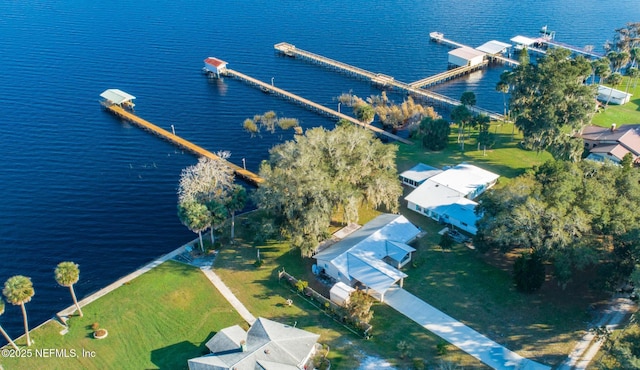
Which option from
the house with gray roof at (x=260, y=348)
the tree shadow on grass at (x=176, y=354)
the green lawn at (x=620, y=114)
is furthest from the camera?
the green lawn at (x=620, y=114)

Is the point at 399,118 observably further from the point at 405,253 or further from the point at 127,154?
the point at 127,154

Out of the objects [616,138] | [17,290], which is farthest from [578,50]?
[17,290]

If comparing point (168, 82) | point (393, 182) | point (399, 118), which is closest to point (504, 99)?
point (399, 118)

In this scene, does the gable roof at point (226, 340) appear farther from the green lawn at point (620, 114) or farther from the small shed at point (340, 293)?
the green lawn at point (620, 114)

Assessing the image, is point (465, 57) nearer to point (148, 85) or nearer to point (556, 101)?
point (556, 101)

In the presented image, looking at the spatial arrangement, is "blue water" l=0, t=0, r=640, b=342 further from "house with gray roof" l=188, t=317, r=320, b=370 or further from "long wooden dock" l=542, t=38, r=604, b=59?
"house with gray roof" l=188, t=317, r=320, b=370

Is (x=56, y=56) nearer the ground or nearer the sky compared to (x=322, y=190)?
nearer the sky

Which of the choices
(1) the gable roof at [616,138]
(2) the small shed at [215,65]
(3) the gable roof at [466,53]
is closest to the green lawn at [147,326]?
(1) the gable roof at [616,138]
